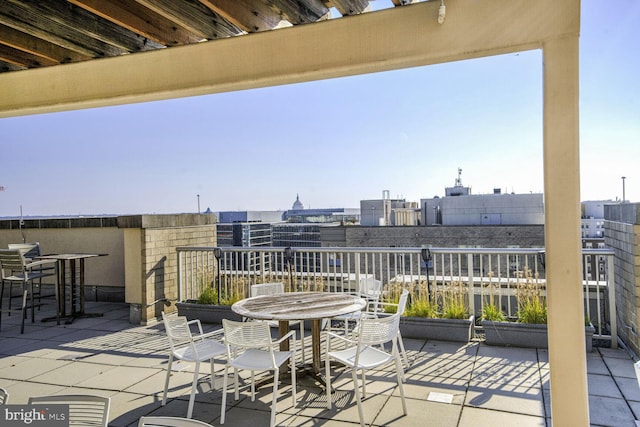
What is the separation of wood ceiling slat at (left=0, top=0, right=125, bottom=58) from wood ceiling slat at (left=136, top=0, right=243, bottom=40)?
0.84m

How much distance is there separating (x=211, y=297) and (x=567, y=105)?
5269 mm

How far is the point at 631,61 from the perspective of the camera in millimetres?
5738

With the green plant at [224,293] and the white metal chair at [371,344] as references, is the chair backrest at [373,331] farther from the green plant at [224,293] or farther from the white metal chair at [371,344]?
the green plant at [224,293]

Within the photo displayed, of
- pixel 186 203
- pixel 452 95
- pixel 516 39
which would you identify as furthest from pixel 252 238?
pixel 516 39

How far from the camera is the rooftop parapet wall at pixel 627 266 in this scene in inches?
156

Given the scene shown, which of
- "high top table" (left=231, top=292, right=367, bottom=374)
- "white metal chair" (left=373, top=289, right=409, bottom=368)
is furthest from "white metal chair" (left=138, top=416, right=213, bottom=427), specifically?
"white metal chair" (left=373, top=289, right=409, bottom=368)

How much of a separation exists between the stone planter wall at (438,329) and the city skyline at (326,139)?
7.35ft

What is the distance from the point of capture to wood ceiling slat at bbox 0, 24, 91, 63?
3.17 m

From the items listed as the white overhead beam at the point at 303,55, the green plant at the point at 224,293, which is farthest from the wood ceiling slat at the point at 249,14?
the green plant at the point at 224,293

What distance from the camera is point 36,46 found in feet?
11.1

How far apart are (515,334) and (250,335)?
3231mm

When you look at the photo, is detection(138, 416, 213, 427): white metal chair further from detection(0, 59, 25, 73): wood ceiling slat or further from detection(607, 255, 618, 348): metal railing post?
detection(607, 255, 618, 348): metal railing post

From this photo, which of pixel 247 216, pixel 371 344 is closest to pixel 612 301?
pixel 371 344

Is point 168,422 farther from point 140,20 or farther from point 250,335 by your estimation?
point 140,20
